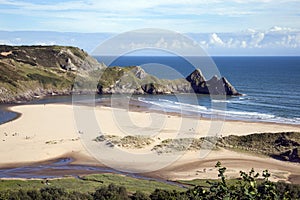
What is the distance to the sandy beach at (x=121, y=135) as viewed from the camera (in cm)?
3206

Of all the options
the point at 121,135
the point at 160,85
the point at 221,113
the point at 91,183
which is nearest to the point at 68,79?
the point at 160,85

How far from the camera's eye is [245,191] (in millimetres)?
7609

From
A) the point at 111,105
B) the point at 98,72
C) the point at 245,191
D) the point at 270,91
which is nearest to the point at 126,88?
the point at 98,72

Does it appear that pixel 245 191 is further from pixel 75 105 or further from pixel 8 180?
pixel 75 105

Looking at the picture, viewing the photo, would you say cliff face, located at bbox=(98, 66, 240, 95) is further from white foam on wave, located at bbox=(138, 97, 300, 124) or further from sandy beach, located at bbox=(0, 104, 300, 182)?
sandy beach, located at bbox=(0, 104, 300, 182)

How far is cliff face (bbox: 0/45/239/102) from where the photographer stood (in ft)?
260

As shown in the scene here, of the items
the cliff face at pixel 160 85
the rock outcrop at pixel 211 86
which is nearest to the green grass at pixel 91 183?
the rock outcrop at pixel 211 86

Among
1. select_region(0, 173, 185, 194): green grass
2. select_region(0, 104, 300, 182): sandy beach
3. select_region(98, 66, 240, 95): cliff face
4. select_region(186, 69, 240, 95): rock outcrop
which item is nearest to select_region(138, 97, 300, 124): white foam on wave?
select_region(0, 104, 300, 182): sandy beach

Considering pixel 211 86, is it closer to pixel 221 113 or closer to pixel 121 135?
pixel 221 113

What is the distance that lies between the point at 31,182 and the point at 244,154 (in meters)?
19.4

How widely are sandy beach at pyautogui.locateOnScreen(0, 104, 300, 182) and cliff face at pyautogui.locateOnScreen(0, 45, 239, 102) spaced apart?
14926 millimetres

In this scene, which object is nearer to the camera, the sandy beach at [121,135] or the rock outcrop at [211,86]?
the sandy beach at [121,135]

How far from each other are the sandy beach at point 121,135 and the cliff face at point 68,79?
14.9 m

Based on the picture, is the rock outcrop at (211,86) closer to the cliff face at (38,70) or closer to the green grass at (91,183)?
the cliff face at (38,70)
